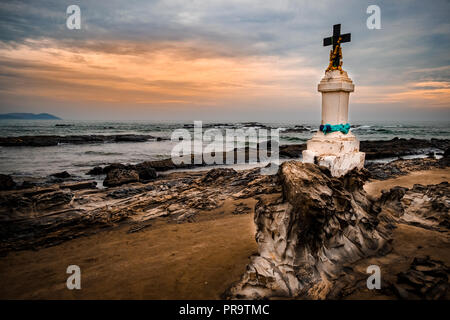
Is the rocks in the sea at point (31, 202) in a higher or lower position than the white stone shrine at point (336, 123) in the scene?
lower

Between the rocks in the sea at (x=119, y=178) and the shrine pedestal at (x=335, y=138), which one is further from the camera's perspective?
the rocks in the sea at (x=119, y=178)

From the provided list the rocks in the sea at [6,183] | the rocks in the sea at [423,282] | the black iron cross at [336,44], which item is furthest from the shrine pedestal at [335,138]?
the rocks in the sea at [6,183]

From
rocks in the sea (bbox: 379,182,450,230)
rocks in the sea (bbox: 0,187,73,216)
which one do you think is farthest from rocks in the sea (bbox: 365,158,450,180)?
rocks in the sea (bbox: 0,187,73,216)

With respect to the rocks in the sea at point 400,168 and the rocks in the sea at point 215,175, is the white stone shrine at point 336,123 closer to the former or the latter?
the rocks in the sea at point 215,175

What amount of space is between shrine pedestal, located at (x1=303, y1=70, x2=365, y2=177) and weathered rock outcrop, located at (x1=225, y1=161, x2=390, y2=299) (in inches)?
23.6

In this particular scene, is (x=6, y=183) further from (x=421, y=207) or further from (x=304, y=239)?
(x=421, y=207)

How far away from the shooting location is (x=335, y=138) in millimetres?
4195

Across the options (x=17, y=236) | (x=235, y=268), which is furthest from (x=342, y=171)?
(x=17, y=236)

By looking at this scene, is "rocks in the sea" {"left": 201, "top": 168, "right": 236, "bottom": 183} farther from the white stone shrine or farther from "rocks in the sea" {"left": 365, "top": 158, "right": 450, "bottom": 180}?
"rocks in the sea" {"left": 365, "top": 158, "right": 450, "bottom": 180}

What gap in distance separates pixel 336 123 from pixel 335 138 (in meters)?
0.30

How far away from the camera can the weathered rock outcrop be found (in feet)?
8.43

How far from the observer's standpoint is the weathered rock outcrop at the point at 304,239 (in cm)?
257

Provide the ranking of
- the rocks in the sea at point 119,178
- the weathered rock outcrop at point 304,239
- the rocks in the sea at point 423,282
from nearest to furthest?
the rocks in the sea at point 423,282, the weathered rock outcrop at point 304,239, the rocks in the sea at point 119,178

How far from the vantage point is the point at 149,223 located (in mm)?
5141
